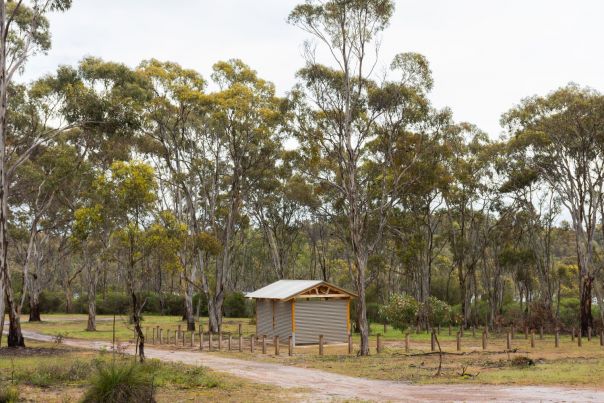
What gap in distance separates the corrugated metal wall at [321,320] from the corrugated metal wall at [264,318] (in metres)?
3.25

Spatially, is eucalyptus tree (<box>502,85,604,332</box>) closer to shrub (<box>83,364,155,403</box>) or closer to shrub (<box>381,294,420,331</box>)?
shrub (<box>381,294,420,331</box>)

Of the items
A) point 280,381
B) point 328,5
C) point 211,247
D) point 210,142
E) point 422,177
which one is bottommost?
point 280,381

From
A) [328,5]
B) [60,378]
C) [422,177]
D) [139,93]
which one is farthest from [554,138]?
[60,378]

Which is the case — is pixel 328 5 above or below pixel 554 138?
above

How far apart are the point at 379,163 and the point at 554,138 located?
12.5 meters

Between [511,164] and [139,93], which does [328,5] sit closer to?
[139,93]

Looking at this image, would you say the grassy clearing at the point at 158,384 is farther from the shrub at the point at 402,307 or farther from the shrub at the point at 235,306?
the shrub at the point at 235,306

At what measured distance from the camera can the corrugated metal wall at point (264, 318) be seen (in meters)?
34.4

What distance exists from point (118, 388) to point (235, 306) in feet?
166

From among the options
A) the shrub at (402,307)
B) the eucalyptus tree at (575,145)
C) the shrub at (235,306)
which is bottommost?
the shrub at (235,306)

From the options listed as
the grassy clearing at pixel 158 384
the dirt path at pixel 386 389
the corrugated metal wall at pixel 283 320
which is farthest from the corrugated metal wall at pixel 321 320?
the grassy clearing at pixel 158 384

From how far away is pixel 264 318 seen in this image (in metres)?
35.4

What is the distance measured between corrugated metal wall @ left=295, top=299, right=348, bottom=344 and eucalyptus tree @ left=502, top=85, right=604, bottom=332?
16226 mm

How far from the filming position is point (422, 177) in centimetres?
3912
